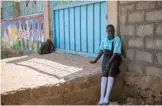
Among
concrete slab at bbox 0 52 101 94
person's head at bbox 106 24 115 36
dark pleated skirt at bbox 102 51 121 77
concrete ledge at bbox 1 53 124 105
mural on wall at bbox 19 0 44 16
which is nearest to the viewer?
concrete ledge at bbox 1 53 124 105

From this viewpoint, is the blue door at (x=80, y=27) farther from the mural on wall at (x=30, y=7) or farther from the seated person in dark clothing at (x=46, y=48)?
the mural on wall at (x=30, y=7)

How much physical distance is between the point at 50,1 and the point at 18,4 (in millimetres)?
3572

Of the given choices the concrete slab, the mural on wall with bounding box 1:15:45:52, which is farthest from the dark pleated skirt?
the mural on wall with bounding box 1:15:45:52

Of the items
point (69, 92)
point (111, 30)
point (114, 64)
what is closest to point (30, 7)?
point (111, 30)

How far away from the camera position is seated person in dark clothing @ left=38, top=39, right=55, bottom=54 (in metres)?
7.03

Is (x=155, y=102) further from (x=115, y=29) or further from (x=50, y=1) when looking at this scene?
(x=50, y=1)

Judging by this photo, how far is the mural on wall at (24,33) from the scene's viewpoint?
329 inches

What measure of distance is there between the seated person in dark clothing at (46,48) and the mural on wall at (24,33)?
2.63ft

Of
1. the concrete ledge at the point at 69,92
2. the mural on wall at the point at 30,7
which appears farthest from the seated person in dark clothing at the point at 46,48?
the concrete ledge at the point at 69,92

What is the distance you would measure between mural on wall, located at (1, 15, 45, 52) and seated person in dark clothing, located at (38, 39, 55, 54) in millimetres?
803

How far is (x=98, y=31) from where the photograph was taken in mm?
5418

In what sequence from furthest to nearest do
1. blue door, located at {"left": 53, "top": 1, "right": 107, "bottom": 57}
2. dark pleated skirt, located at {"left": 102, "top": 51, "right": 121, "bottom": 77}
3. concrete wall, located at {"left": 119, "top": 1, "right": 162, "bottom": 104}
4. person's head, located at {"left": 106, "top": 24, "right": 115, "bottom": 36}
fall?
blue door, located at {"left": 53, "top": 1, "right": 107, "bottom": 57}, person's head, located at {"left": 106, "top": 24, "right": 115, "bottom": 36}, dark pleated skirt, located at {"left": 102, "top": 51, "right": 121, "bottom": 77}, concrete wall, located at {"left": 119, "top": 1, "right": 162, "bottom": 104}

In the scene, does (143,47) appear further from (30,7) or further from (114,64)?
(30,7)

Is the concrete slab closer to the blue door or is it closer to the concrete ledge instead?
the concrete ledge
